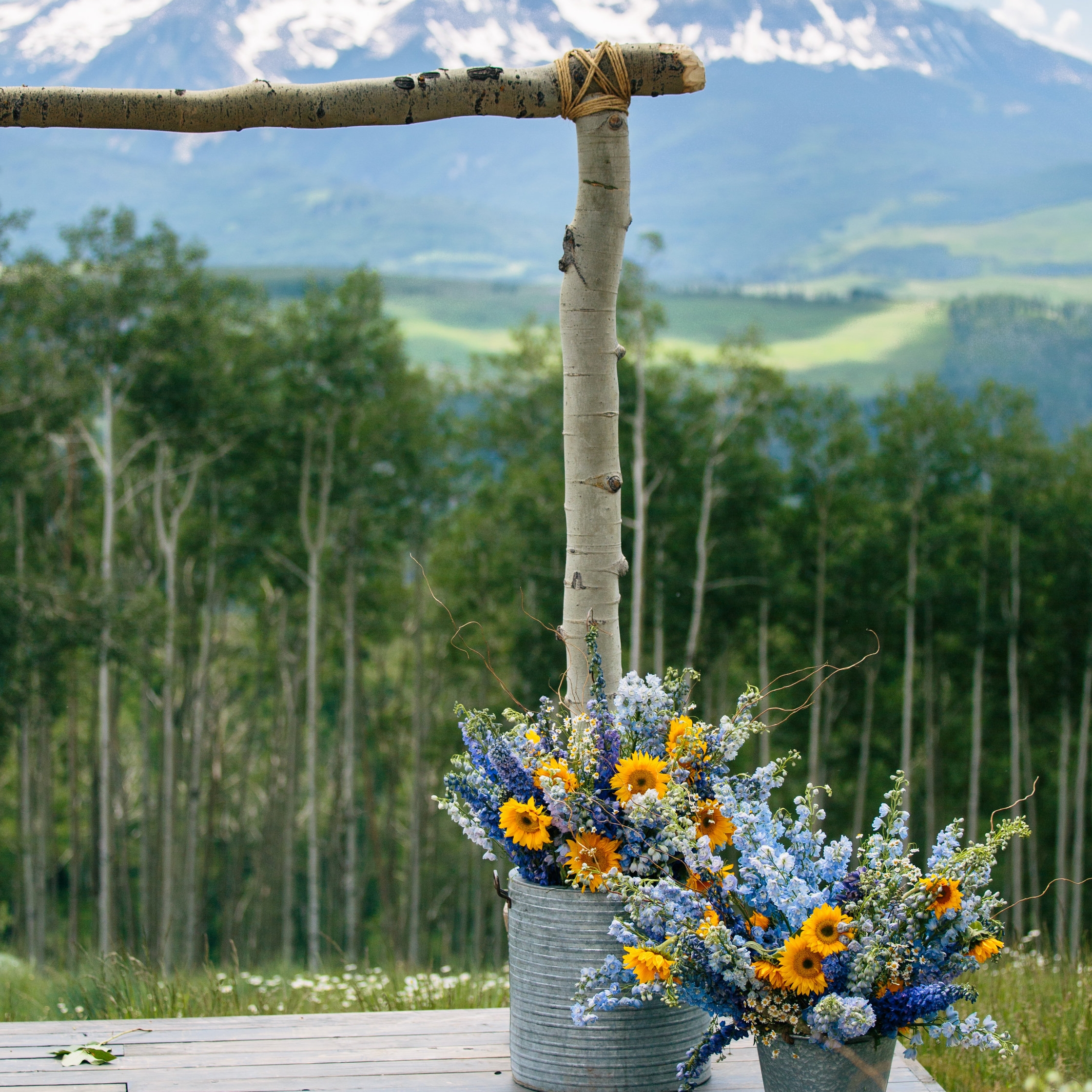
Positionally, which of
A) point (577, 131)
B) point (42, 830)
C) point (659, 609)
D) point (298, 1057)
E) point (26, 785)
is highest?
point (577, 131)

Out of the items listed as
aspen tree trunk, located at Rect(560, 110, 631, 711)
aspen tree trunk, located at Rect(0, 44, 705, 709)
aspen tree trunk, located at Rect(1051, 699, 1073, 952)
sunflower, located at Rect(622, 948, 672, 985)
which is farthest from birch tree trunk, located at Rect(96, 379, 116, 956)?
aspen tree trunk, located at Rect(1051, 699, 1073, 952)

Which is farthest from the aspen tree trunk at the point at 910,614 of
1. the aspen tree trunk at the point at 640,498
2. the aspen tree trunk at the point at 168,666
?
the aspen tree trunk at the point at 168,666

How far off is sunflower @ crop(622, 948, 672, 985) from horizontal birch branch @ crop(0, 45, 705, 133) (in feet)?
5.00

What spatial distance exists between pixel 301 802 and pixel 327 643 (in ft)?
19.2

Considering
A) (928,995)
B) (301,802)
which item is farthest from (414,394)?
(928,995)

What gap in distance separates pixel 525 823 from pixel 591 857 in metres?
0.13

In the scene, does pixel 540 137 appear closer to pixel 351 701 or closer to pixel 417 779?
pixel 417 779

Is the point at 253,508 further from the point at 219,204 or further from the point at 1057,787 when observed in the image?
the point at 219,204

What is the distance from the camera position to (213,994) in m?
3.05

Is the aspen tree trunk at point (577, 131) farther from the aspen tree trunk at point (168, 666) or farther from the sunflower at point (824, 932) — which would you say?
the aspen tree trunk at point (168, 666)

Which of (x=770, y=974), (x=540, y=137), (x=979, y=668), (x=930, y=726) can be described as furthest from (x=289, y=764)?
(x=540, y=137)

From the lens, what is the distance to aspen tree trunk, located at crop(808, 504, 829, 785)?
1678 cm

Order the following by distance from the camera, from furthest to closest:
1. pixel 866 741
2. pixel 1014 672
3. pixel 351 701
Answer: pixel 866 741 → pixel 351 701 → pixel 1014 672

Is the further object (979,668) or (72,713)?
(979,668)
